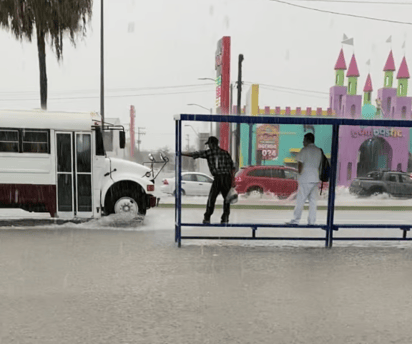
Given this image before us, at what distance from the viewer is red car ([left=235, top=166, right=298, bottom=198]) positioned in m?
9.57

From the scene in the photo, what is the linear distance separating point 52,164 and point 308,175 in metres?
5.67

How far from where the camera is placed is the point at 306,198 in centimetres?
848

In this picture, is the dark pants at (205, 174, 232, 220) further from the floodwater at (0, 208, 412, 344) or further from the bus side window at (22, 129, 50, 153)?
the bus side window at (22, 129, 50, 153)

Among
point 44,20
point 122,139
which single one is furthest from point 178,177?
point 44,20

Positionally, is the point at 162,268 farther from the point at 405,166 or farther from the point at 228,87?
the point at 228,87

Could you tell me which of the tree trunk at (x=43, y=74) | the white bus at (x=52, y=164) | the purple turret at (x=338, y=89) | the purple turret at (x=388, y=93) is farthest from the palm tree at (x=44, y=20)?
the purple turret at (x=388, y=93)

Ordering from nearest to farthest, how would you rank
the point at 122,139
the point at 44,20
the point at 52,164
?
1. the point at 52,164
2. the point at 122,139
3. the point at 44,20

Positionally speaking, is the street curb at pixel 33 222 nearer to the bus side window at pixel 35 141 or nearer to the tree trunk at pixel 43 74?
the bus side window at pixel 35 141

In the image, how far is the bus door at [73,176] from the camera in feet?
33.4

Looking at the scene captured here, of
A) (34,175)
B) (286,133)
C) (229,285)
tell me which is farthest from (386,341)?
(34,175)

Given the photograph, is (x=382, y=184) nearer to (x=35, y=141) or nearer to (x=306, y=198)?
(x=306, y=198)

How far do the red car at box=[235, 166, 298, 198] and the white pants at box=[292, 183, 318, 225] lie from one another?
2.55 feet

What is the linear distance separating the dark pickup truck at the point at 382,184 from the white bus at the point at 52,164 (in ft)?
18.0

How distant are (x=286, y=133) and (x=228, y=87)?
647 inches
